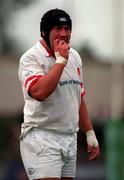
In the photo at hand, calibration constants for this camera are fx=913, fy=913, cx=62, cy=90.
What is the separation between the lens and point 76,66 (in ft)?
26.8

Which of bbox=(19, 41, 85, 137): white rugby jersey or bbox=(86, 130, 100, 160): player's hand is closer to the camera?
bbox=(19, 41, 85, 137): white rugby jersey

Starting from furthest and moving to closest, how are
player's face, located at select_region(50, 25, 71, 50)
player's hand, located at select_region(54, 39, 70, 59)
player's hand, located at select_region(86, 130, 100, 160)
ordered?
player's hand, located at select_region(86, 130, 100, 160)
player's face, located at select_region(50, 25, 71, 50)
player's hand, located at select_region(54, 39, 70, 59)

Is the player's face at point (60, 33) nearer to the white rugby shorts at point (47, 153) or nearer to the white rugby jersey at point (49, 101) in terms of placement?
the white rugby jersey at point (49, 101)

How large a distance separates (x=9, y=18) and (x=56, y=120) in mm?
24707

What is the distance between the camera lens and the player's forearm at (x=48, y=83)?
750 cm

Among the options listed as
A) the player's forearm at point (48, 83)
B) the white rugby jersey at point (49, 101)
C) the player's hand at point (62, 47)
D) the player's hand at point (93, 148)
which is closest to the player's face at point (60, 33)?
the player's hand at point (62, 47)

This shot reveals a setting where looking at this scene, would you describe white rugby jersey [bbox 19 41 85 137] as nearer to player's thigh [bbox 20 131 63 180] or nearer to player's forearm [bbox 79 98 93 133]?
player's thigh [bbox 20 131 63 180]

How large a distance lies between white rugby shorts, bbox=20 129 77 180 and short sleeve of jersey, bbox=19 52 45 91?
49cm

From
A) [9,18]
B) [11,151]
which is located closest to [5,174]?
[11,151]

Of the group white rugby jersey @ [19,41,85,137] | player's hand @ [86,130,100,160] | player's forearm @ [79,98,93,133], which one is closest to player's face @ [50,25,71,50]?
white rugby jersey @ [19,41,85,137]

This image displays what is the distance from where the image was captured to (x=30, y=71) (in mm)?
7797

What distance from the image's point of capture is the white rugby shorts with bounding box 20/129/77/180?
7887mm

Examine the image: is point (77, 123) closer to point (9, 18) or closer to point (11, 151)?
point (11, 151)

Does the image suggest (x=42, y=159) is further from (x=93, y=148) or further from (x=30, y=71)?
(x=30, y=71)
